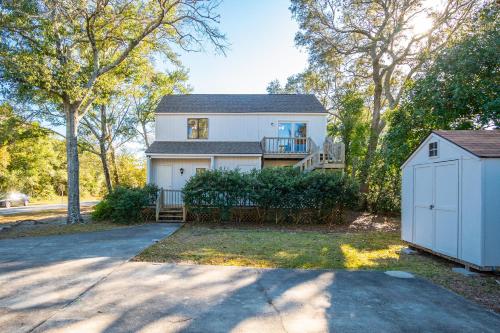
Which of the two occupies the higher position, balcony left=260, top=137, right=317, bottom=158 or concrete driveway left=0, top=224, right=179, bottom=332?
balcony left=260, top=137, right=317, bottom=158

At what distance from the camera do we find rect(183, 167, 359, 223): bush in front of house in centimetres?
1252

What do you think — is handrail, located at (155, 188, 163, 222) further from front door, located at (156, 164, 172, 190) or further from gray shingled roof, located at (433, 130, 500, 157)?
gray shingled roof, located at (433, 130, 500, 157)

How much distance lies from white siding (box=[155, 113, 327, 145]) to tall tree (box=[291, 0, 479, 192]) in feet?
13.2

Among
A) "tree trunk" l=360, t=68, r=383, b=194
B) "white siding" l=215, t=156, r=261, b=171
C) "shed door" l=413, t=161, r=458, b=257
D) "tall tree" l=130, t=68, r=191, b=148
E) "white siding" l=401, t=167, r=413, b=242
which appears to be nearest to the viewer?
"shed door" l=413, t=161, r=458, b=257

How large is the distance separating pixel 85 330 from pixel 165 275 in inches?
87.4

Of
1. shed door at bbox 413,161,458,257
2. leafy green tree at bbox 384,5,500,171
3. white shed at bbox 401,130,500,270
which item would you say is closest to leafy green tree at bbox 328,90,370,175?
leafy green tree at bbox 384,5,500,171

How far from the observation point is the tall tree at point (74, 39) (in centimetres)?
1102

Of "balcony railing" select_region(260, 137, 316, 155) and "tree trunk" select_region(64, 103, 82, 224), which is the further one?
"balcony railing" select_region(260, 137, 316, 155)

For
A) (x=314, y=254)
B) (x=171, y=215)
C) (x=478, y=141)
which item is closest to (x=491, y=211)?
(x=478, y=141)

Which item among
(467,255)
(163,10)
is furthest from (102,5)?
(467,255)

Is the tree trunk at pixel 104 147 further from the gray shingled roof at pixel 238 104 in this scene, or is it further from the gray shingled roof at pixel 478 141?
the gray shingled roof at pixel 478 141

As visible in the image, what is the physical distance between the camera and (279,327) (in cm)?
354

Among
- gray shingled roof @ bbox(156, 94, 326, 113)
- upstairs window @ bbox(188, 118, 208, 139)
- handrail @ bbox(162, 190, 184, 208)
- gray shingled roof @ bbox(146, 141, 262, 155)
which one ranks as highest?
gray shingled roof @ bbox(156, 94, 326, 113)

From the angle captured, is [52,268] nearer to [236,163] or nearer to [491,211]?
[491,211]
